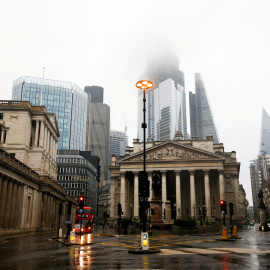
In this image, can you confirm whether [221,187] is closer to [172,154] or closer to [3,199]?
[172,154]

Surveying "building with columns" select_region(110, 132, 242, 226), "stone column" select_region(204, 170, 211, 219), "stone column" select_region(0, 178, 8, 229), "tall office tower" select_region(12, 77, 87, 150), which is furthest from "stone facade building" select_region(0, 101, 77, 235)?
"tall office tower" select_region(12, 77, 87, 150)

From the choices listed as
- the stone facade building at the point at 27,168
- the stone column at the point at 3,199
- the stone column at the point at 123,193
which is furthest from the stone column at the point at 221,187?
the stone column at the point at 3,199

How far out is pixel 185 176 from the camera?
274 ft

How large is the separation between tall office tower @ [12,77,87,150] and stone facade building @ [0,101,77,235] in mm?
87764

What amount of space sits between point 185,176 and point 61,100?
95.0m

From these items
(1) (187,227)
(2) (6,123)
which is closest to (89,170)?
(2) (6,123)

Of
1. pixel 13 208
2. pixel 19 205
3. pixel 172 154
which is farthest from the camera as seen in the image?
pixel 172 154

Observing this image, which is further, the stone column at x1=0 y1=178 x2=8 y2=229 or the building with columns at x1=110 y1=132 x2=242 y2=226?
the building with columns at x1=110 y1=132 x2=242 y2=226

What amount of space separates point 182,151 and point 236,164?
1505 cm

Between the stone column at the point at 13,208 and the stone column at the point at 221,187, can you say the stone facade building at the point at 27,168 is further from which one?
the stone column at the point at 221,187

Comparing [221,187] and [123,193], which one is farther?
[123,193]

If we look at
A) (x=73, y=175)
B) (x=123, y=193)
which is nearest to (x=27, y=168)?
(x=123, y=193)

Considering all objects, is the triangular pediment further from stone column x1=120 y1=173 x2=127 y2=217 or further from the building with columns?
stone column x1=120 y1=173 x2=127 y2=217

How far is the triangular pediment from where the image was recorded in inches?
2955
